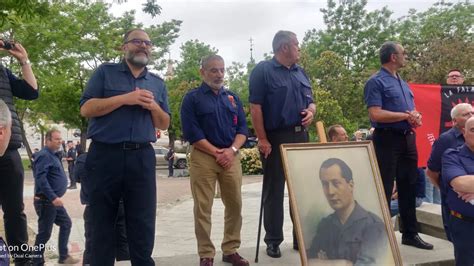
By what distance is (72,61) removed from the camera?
65.5 ft

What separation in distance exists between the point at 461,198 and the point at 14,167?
3.44 meters

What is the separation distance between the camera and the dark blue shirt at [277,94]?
4.70 metres

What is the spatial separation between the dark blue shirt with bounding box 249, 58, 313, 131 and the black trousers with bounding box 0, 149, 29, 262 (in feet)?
6.95

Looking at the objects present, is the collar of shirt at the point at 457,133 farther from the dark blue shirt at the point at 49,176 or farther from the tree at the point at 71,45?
the tree at the point at 71,45

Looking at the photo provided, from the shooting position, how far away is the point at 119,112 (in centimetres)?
365

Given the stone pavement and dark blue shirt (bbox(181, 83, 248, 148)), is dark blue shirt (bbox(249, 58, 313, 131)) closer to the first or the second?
dark blue shirt (bbox(181, 83, 248, 148))

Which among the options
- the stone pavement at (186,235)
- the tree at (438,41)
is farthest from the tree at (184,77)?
the stone pavement at (186,235)

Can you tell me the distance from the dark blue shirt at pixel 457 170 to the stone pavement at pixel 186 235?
95 cm

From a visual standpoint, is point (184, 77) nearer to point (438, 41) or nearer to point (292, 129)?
point (438, 41)

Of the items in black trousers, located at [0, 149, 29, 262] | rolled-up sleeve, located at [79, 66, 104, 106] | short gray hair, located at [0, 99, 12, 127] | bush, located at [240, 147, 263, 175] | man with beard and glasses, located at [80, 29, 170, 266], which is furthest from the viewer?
bush, located at [240, 147, 263, 175]

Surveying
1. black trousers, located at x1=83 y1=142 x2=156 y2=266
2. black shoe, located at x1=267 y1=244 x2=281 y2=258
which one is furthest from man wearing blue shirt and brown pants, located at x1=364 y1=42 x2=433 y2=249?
black trousers, located at x1=83 y1=142 x2=156 y2=266

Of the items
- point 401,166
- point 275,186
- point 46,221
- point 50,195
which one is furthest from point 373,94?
point 46,221

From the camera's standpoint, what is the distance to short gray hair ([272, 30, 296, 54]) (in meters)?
4.74

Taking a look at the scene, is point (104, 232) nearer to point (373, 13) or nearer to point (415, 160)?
point (415, 160)
